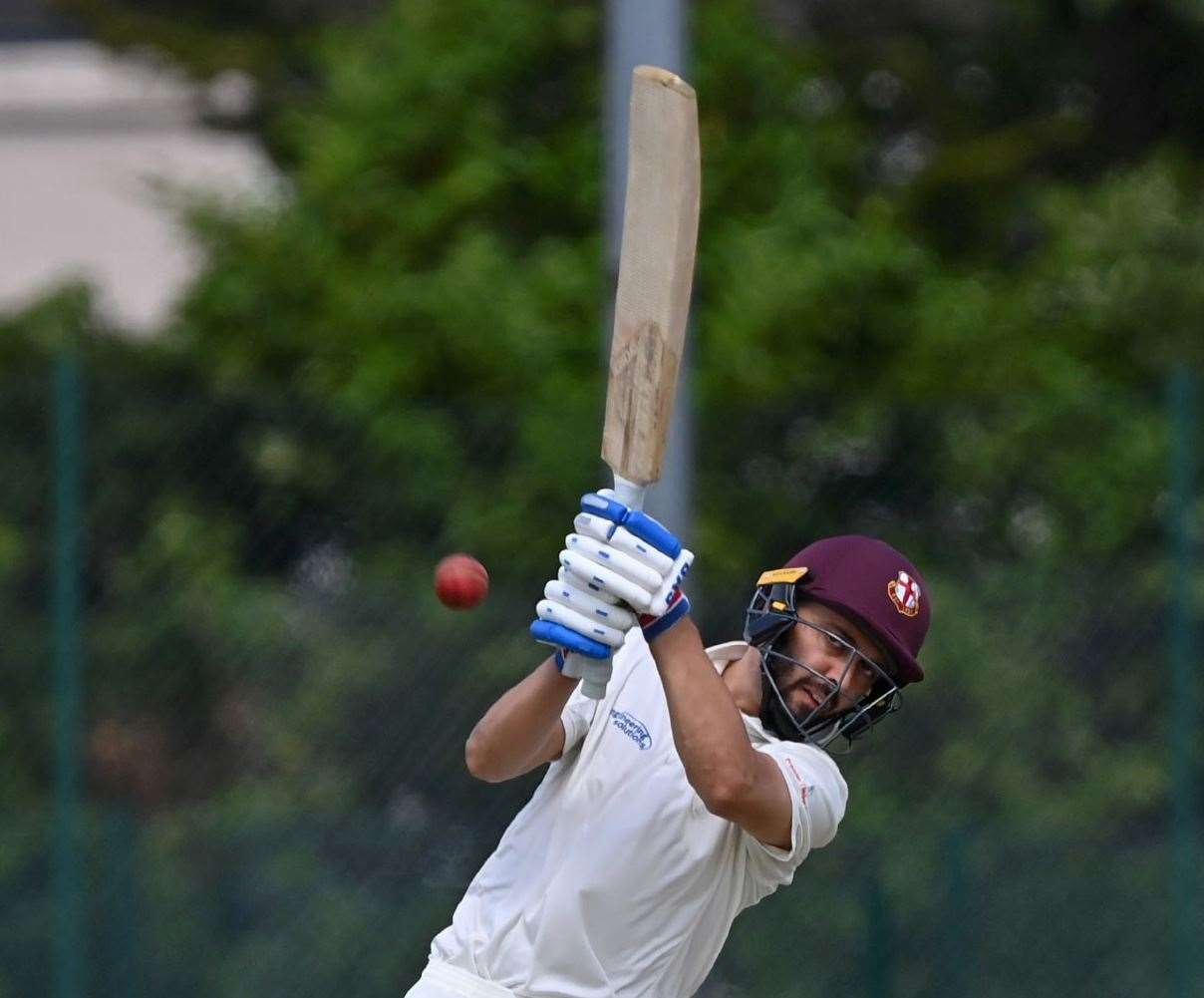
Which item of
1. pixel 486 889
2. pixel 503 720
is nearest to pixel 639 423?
pixel 503 720

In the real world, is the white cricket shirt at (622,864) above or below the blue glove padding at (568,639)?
below

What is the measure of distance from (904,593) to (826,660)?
0.53ft

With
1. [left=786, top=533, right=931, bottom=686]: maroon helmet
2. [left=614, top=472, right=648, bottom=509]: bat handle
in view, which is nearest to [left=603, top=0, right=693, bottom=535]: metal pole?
[left=786, top=533, right=931, bottom=686]: maroon helmet

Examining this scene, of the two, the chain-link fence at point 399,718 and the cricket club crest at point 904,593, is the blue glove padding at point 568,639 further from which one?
the chain-link fence at point 399,718

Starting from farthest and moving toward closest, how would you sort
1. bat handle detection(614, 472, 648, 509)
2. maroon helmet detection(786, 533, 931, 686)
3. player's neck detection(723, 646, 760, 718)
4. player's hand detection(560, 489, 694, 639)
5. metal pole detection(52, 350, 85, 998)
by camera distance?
metal pole detection(52, 350, 85, 998) < player's neck detection(723, 646, 760, 718) < maroon helmet detection(786, 533, 931, 686) < bat handle detection(614, 472, 648, 509) < player's hand detection(560, 489, 694, 639)

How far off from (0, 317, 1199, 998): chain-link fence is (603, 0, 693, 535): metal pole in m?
0.88

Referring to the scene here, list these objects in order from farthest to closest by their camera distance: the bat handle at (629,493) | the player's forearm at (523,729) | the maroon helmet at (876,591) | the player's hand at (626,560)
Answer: the maroon helmet at (876,591) → the player's forearm at (523,729) → the bat handle at (629,493) → the player's hand at (626,560)

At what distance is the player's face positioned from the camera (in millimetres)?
3527

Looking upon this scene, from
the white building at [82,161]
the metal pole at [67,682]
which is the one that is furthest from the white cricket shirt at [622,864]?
the white building at [82,161]

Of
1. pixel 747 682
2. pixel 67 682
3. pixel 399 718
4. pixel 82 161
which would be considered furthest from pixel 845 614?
pixel 82 161

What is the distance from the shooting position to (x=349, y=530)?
6.91 meters

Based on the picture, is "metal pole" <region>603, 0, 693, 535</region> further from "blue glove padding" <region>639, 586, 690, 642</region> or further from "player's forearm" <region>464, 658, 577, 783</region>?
"blue glove padding" <region>639, 586, 690, 642</region>

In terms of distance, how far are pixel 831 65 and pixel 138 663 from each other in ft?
16.2

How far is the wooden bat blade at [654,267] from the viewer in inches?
130
